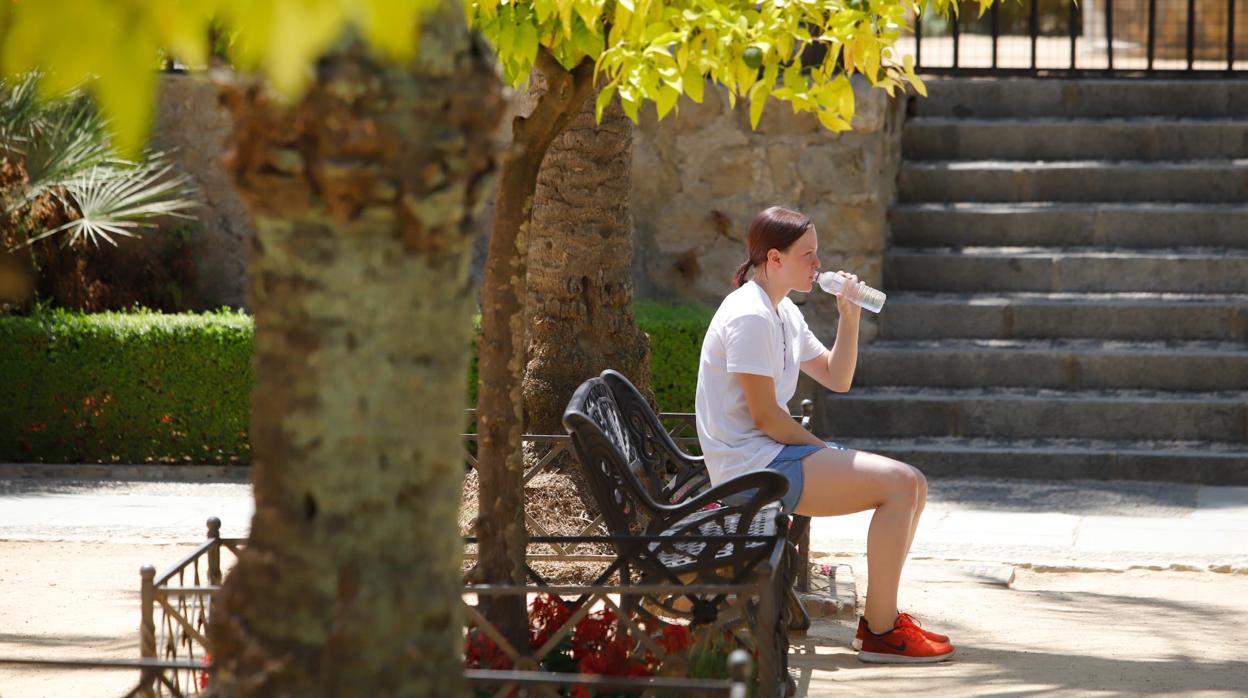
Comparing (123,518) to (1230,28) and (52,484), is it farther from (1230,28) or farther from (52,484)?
(1230,28)

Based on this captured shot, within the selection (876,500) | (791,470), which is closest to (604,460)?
(791,470)

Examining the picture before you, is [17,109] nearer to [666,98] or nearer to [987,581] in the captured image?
[987,581]

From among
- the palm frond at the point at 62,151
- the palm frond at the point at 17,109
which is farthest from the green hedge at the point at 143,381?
the palm frond at the point at 17,109

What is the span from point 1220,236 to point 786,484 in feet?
19.9

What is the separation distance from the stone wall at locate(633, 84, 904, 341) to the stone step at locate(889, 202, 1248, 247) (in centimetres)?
59

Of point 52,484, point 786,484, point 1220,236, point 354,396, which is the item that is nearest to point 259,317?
point 354,396

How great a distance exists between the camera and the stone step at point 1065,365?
8758mm

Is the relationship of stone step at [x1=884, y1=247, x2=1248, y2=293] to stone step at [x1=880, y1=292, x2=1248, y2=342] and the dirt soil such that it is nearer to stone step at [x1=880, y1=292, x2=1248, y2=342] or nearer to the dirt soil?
stone step at [x1=880, y1=292, x2=1248, y2=342]

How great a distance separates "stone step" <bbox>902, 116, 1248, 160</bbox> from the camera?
10070mm

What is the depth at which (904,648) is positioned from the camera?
198 inches

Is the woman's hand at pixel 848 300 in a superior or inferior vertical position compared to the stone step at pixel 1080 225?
inferior

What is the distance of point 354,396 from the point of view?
7.81 ft

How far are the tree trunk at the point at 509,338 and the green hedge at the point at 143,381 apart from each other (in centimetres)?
423

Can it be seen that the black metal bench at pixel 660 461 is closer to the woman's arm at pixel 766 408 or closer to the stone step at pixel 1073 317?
the woman's arm at pixel 766 408
